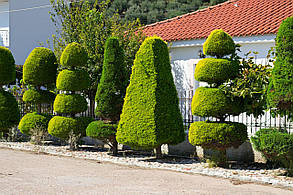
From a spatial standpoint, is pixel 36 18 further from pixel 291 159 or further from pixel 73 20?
pixel 291 159

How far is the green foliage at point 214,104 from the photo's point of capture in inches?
393

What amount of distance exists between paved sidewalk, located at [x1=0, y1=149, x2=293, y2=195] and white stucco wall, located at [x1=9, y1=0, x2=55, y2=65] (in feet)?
46.1

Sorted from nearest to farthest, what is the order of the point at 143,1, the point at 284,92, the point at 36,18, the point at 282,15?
the point at 284,92
the point at 282,15
the point at 36,18
the point at 143,1

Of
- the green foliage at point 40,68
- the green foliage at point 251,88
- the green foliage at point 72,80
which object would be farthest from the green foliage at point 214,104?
the green foliage at point 40,68

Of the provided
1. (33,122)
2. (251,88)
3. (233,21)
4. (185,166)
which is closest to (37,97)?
(33,122)

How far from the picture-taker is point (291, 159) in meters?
8.94

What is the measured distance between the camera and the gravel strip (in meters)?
8.94

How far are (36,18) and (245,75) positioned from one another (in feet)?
56.8

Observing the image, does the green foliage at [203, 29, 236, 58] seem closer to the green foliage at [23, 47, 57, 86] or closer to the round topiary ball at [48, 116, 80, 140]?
the round topiary ball at [48, 116, 80, 140]

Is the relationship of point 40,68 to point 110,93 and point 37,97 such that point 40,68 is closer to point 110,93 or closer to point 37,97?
point 37,97

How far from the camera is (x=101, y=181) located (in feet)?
27.6

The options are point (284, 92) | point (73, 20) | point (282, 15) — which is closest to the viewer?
point (284, 92)

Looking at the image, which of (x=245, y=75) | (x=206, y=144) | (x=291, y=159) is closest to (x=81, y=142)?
(x=206, y=144)

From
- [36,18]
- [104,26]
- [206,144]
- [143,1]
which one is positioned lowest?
[206,144]
